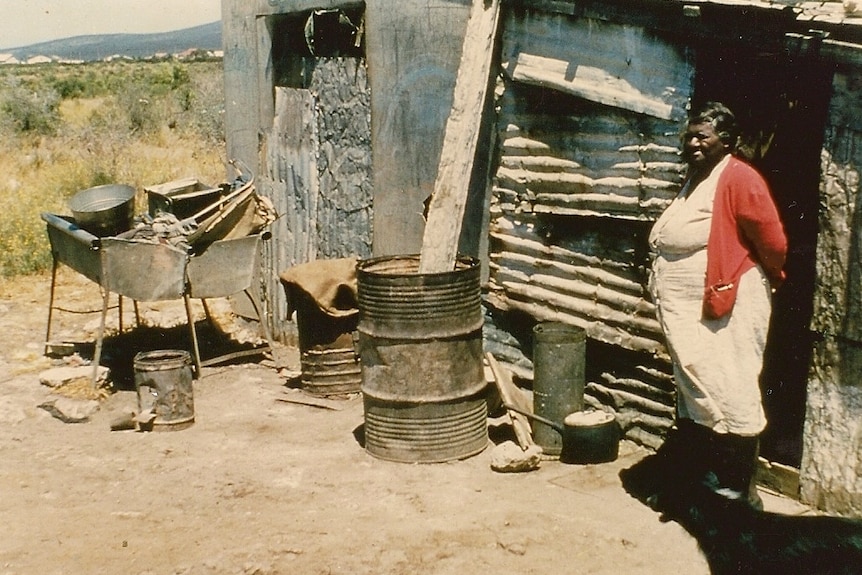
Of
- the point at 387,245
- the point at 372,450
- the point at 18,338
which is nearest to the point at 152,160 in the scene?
the point at 18,338

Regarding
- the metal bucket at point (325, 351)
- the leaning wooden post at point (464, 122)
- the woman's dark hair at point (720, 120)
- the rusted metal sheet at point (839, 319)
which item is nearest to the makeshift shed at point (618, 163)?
the rusted metal sheet at point (839, 319)

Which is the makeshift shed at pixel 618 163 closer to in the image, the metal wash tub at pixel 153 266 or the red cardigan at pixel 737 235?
the red cardigan at pixel 737 235

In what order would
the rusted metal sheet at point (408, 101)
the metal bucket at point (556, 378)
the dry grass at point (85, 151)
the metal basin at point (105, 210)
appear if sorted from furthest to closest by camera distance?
the dry grass at point (85, 151) → the metal basin at point (105, 210) → the rusted metal sheet at point (408, 101) → the metal bucket at point (556, 378)

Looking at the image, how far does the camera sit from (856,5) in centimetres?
479

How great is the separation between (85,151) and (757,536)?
1997cm

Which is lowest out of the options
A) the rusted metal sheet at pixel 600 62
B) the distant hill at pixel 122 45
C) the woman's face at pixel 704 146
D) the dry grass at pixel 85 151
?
the dry grass at pixel 85 151

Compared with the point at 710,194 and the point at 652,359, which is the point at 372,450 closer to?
the point at 652,359

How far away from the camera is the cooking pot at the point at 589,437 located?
20.1 feet

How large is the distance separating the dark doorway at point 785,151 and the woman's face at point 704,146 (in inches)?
40.5

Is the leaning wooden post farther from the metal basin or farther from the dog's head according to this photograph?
the metal basin

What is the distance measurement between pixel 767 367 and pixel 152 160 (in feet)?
58.3

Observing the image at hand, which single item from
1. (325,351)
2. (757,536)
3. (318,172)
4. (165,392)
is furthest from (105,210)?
(757,536)

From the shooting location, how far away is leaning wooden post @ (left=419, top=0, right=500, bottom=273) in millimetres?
6914

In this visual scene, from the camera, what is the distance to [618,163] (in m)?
6.23
